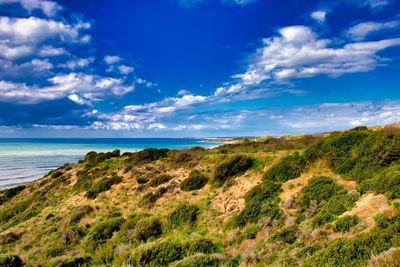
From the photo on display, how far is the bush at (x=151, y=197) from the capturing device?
22022 mm

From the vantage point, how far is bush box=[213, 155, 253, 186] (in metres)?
21.7

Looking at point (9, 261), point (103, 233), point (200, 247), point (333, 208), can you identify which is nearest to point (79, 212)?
point (103, 233)

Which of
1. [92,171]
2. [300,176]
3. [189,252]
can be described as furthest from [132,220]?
[92,171]

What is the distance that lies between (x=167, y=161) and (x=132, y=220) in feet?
40.7

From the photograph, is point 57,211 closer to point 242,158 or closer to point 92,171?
point 92,171

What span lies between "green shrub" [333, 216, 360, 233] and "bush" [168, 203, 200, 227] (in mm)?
9302

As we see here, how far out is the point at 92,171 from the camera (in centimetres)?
3494

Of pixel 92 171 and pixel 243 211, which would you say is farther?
pixel 92 171

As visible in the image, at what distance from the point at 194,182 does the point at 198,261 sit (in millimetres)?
13491

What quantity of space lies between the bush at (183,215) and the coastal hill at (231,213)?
7 cm

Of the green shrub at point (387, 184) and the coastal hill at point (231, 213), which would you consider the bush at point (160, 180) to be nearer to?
the coastal hill at point (231, 213)

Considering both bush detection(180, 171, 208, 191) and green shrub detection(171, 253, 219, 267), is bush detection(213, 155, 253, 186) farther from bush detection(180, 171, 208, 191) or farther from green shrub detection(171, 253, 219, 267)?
green shrub detection(171, 253, 219, 267)

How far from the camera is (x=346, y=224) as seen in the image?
10.2 m

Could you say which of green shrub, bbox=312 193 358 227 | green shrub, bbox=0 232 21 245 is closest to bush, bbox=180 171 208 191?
green shrub, bbox=312 193 358 227
